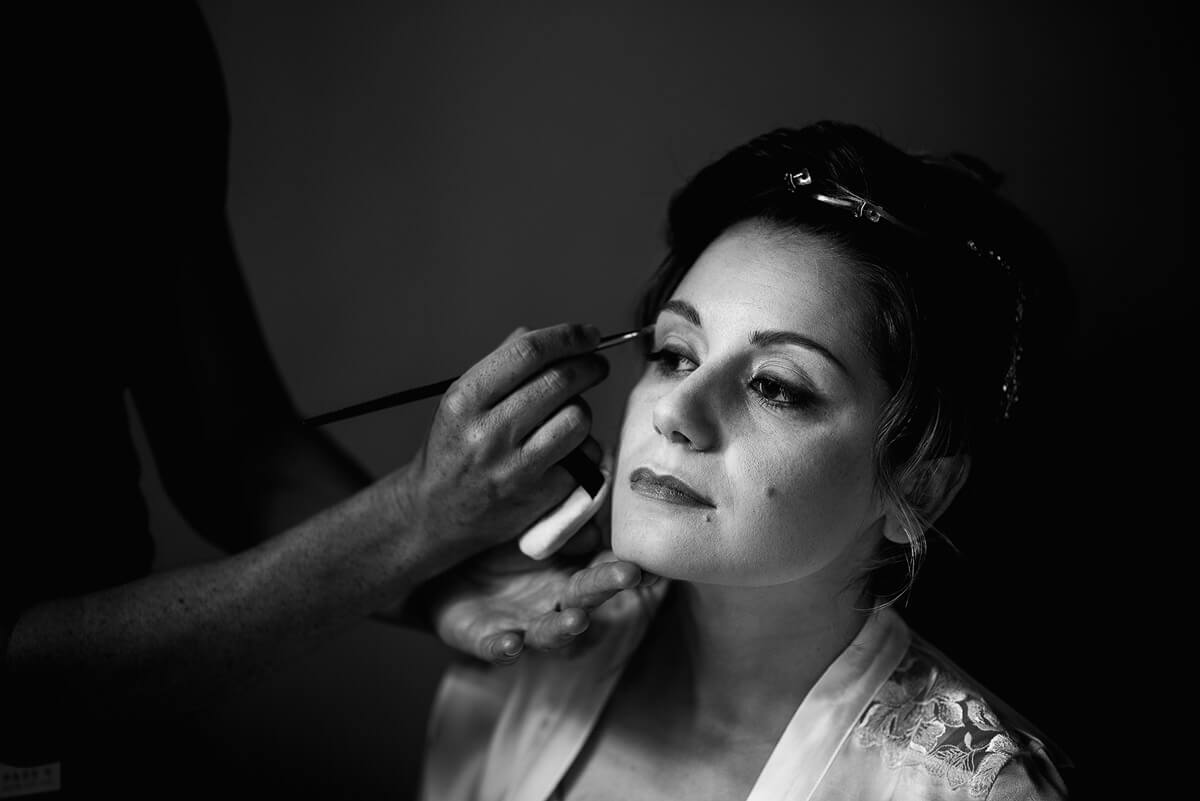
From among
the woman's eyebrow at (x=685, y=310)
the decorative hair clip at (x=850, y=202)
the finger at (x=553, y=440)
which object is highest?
the decorative hair clip at (x=850, y=202)

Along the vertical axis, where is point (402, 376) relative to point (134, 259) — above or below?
below

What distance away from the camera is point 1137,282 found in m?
1.62

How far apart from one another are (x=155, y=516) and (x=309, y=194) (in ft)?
2.40

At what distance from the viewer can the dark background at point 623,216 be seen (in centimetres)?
158

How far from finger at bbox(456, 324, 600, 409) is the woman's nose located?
0.16 meters

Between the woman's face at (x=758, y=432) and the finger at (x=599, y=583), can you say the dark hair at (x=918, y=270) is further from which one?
the finger at (x=599, y=583)

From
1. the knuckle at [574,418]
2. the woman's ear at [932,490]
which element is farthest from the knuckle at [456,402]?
the woman's ear at [932,490]

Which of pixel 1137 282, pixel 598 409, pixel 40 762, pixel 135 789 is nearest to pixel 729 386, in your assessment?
pixel 598 409

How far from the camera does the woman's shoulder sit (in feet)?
3.85

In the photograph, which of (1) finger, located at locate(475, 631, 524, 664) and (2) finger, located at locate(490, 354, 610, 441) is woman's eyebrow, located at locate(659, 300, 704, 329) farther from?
(1) finger, located at locate(475, 631, 524, 664)

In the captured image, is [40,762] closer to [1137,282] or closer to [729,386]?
[729,386]

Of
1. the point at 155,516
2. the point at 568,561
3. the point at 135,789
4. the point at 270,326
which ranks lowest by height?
the point at 135,789

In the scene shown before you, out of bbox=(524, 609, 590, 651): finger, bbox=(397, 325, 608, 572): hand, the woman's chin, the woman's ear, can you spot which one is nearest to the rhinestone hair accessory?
the woman's ear

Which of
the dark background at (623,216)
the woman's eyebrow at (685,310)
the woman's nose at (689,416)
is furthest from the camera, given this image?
the dark background at (623,216)
